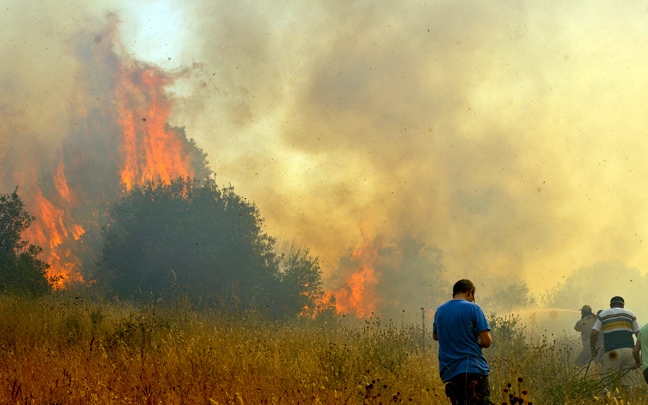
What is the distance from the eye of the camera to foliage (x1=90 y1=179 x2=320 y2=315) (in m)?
25.7

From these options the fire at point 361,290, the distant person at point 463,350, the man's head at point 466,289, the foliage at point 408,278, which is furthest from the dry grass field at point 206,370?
the foliage at point 408,278

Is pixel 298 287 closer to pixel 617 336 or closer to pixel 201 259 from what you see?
pixel 201 259

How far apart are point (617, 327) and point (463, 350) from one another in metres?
5.76

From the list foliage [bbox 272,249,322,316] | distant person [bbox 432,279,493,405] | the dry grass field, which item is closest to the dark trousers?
distant person [bbox 432,279,493,405]

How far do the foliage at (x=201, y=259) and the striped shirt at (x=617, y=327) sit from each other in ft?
61.2

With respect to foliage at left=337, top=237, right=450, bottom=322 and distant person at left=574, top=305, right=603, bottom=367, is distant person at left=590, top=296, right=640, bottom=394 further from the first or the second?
foliage at left=337, top=237, right=450, bottom=322

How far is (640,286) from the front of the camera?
127625mm

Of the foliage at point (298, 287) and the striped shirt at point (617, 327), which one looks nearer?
the striped shirt at point (617, 327)

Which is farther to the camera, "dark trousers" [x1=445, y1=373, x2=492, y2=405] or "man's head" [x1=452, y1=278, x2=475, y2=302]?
"man's head" [x1=452, y1=278, x2=475, y2=302]

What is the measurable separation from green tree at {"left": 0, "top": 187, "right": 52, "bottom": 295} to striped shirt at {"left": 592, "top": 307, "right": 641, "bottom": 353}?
1906cm

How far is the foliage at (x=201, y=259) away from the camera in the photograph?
25.7 m

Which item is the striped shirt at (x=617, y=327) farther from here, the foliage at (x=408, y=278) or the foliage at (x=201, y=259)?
the foliage at (x=408, y=278)

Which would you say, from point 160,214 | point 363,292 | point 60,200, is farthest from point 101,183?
point 363,292

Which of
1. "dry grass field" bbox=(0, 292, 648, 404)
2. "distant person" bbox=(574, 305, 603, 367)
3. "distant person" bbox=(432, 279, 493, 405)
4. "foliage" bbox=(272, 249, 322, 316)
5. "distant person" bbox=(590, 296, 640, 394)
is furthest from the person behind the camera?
"foliage" bbox=(272, 249, 322, 316)
